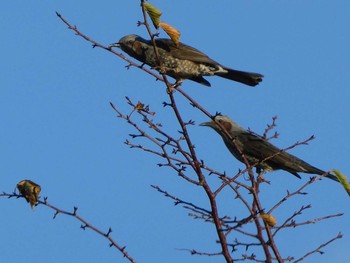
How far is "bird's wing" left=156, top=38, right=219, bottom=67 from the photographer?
6.96 metres

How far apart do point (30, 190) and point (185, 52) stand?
372cm

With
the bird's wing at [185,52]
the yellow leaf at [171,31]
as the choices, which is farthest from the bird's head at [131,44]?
the yellow leaf at [171,31]

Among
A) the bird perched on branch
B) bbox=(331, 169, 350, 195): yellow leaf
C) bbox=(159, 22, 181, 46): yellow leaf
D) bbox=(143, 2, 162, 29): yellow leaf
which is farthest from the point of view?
the bird perched on branch

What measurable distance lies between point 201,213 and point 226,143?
3.30m

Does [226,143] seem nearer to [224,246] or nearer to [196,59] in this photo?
[196,59]

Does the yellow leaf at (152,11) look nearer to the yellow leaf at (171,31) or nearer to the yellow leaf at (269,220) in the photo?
the yellow leaf at (171,31)

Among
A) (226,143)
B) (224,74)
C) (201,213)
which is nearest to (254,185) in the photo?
(201,213)

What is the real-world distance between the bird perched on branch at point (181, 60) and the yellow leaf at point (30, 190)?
3.32m

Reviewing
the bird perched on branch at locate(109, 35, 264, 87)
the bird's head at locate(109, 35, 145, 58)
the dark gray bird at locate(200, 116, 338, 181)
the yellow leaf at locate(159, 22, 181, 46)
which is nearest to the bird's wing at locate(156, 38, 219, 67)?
the bird perched on branch at locate(109, 35, 264, 87)

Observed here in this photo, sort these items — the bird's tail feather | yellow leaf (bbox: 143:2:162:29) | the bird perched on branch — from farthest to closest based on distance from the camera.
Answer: the bird's tail feather → the bird perched on branch → yellow leaf (bbox: 143:2:162:29)

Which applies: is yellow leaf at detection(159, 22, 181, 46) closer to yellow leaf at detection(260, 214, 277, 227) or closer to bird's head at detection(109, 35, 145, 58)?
yellow leaf at detection(260, 214, 277, 227)

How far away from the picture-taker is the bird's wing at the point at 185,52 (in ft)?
22.8

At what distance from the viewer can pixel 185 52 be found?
7008 mm

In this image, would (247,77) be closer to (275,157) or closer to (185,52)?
(185,52)
